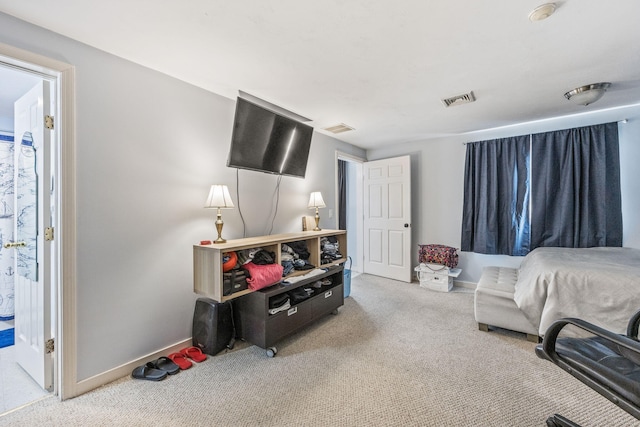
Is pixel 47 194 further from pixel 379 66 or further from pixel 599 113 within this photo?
pixel 599 113

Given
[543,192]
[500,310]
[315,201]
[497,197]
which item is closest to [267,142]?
[315,201]

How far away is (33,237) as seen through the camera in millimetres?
1748

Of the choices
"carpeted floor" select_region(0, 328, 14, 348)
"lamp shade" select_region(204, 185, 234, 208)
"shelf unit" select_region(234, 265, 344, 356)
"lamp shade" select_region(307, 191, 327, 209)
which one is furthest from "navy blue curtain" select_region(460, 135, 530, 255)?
"carpeted floor" select_region(0, 328, 14, 348)

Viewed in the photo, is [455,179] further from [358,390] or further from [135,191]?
[135,191]

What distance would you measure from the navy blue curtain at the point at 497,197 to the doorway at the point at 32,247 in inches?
173

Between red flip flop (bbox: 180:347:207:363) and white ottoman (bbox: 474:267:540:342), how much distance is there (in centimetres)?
250

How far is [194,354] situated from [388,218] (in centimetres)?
327

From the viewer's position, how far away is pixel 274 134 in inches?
101

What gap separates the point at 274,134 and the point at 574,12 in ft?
7.18

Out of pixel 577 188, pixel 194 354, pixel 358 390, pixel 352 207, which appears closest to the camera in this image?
pixel 358 390

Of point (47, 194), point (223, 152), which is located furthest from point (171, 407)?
point (223, 152)

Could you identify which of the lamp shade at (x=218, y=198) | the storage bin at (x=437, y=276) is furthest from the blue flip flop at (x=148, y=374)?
the storage bin at (x=437, y=276)

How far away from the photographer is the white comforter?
6.21 ft

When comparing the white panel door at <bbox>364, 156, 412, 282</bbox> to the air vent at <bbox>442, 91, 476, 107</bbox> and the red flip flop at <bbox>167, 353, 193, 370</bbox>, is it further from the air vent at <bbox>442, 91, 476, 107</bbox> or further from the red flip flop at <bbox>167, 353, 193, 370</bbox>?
the red flip flop at <bbox>167, 353, 193, 370</bbox>
